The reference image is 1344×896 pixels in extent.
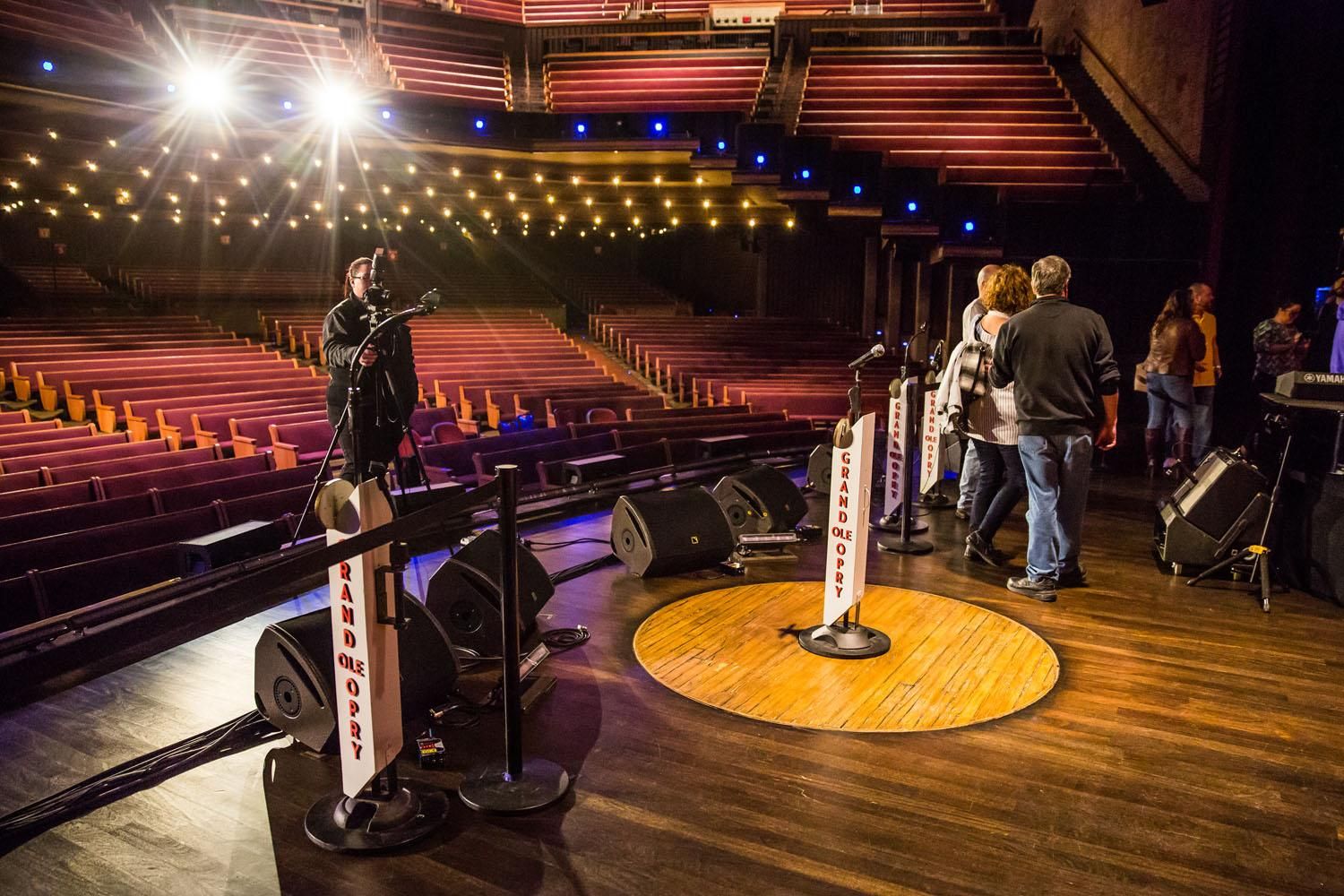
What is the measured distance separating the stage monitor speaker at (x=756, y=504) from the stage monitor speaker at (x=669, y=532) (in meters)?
0.43

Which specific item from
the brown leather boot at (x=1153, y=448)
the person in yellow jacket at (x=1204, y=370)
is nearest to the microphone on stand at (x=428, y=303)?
the person in yellow jacket at (x=1204, y=370)

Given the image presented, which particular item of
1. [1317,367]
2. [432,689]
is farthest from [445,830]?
[1317,367]

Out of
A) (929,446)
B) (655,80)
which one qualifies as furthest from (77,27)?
(929,446)

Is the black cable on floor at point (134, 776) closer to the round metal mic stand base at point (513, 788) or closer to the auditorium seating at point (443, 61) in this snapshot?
the round metal mic stand base at point (513, 788)

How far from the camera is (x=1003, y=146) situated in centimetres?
1017

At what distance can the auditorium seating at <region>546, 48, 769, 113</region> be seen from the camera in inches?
490

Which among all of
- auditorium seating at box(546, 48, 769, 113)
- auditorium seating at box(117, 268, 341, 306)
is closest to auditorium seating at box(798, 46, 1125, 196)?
auditorium seating at box(546, 48, 769, 113)

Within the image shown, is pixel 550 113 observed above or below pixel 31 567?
above

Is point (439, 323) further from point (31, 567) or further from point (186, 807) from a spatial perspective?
point (186, 807)

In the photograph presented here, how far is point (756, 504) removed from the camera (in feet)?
13.5

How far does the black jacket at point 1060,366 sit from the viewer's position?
320 centimetres

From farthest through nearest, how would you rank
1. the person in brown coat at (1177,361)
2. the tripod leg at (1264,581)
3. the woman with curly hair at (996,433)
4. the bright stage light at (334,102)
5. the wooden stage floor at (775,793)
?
the bright stage light at (334,102), the person in brown coat at (1177,361), the woman with curly hair at (996,433), the tripod leg at (1264,581), the wooden stage floor at (775,793)

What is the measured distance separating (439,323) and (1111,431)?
10.4 meters

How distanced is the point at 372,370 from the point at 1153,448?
504cm
